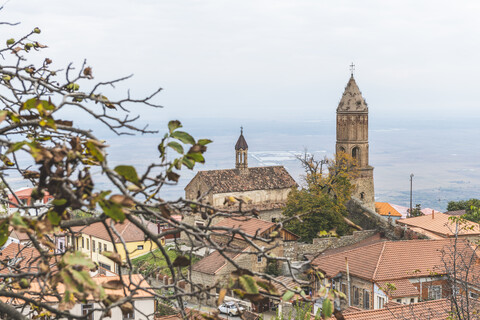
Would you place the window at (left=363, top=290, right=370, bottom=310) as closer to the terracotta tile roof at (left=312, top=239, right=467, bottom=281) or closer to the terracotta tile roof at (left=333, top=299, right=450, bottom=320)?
the terracotta tile roof at (left=312, top=239, right=467, bottom=281)

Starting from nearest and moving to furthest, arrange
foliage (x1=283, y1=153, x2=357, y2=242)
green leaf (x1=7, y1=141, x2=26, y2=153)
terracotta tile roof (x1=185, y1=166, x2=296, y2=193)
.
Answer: green leaf (x1=7, y1=141, x2=26, y2=153)
foliage (x1=283, y1=153, x2=357, y2=242)
terracotta tile roof (x1=185, y1=166, x2=296, y2=193)

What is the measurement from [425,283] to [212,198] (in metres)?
16.6

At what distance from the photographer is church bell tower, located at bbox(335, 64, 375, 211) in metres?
45.9

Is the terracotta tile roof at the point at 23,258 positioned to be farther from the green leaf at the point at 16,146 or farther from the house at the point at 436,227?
the house at the point at 436,227

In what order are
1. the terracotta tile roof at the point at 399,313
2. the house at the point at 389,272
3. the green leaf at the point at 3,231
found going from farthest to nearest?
the house at the point at 389,272
the terracotta tile roof at the point at 399,313
the green leaf at the point at 3,231

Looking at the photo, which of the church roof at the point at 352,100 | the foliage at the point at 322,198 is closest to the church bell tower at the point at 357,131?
the church roof at the point at 352,100

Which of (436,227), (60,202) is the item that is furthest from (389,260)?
(60,202)

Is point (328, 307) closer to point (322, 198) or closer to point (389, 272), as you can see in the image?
point (389, 272)

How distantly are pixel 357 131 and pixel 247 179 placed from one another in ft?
32.5

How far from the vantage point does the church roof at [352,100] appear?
4584cm

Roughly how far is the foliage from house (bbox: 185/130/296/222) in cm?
236

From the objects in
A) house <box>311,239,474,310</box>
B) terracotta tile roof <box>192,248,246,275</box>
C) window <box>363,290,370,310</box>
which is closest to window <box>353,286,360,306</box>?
house <box>311,239,474,310</box>

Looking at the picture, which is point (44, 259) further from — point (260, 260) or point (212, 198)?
point (212, 198)

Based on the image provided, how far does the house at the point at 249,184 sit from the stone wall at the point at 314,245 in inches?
308
